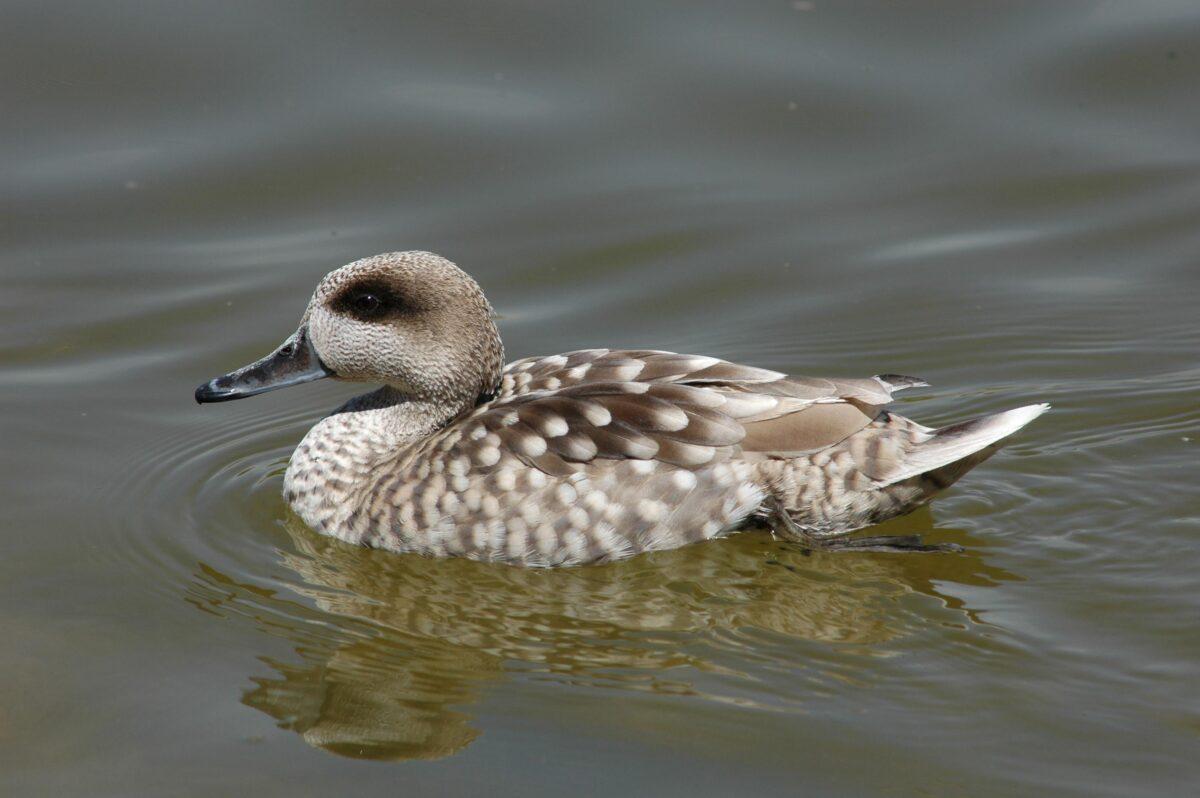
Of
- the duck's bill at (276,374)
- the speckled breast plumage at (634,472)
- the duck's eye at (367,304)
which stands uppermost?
the duck's eye at (367,304)

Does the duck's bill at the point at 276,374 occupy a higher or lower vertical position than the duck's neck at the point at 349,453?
higher

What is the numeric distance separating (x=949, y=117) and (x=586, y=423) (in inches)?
191

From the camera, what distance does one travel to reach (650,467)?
7117 millimetres

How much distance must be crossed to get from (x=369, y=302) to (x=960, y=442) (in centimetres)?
263

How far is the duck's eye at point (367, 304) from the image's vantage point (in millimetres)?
7477

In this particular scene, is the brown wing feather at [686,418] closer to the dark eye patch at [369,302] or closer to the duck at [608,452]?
the duck at [608,452]

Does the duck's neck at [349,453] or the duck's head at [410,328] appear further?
the duck's neck at [349,453]

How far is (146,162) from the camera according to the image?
10695 millimetres

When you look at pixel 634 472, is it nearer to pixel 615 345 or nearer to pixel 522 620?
pixel 522 620


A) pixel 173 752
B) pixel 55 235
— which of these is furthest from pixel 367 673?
pixel 55 235

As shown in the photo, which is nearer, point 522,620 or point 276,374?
point 522,620

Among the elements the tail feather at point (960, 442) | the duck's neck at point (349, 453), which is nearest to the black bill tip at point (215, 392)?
the duck's neck at point (349, 453)

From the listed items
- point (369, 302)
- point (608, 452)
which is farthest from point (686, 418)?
point (369, 302)

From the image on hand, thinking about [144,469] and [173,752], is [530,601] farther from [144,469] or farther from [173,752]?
[144,469]
